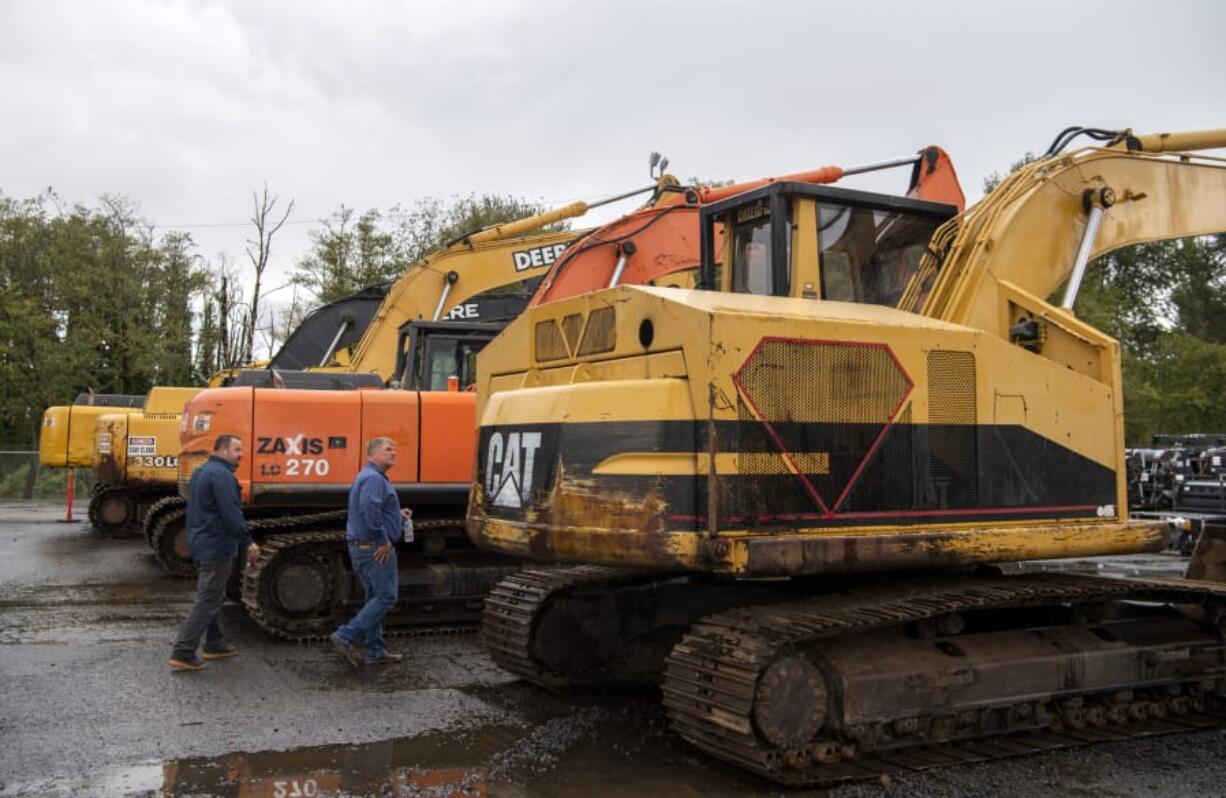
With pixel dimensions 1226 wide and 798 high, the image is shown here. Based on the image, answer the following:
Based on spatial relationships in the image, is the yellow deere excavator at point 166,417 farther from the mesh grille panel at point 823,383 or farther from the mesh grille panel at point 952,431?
the mesh grille panel at point 952,431

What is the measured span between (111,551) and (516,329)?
11.4 metres

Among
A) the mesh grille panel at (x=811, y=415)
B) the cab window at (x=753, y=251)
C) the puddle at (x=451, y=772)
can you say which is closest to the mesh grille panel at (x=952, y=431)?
the mesh grille panel at (x=811, y=415)

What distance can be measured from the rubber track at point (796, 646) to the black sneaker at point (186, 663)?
3.77 meters

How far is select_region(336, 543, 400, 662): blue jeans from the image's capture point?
7531 mm

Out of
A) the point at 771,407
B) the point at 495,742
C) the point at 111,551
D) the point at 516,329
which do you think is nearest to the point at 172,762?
the point at 495,742

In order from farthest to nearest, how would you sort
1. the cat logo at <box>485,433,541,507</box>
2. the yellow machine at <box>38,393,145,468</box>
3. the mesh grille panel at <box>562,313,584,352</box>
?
the yellow machine at <box>38,393,145,468</box> → the mesh grille panel at <box>562,313,584,352</box> → the cat logo at <box>485,433,541,507</box>

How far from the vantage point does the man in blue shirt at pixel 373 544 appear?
7.48 m

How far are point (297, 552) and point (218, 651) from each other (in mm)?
1234

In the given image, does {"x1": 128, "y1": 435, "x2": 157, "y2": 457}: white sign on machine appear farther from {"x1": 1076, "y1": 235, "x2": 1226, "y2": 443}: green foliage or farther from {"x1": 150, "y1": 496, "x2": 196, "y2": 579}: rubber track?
{"x1": 1076, "y1": 235, "x2": 1226, "y2": 443}: green foliage

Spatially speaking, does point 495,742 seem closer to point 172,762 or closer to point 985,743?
point 172,762

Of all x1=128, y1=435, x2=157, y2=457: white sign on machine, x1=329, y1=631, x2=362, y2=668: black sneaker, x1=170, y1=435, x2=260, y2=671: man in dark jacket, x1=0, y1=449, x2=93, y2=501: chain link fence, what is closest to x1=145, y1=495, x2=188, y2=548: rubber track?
x1=128, y1=435, x2=157, y2=457: white sign on machine

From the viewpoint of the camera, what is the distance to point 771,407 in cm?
512

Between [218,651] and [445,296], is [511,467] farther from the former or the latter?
[445,296]

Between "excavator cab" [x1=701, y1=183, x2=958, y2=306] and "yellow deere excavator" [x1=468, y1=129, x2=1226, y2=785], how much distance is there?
16 millimetres
